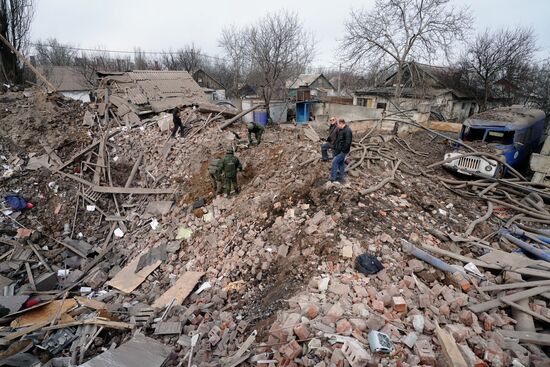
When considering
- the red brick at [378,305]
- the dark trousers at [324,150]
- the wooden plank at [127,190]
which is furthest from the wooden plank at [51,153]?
the red brick at [378,305]

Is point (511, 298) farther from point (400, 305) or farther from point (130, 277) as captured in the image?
point (130, 277)

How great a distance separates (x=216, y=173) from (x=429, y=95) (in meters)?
21.4

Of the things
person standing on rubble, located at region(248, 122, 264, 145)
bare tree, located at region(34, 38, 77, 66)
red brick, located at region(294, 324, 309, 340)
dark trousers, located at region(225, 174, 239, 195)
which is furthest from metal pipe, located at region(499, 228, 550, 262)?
bare tree, located at region(34, 38, 77, 66)

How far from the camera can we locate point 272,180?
296 inches

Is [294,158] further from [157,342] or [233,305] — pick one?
[157,342]

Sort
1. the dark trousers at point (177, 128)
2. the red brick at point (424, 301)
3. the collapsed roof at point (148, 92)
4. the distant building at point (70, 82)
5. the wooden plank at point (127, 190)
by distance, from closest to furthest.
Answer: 1. the red brick at point (424, 301)
2. the wooden plank at point (127, 190)
3. the dark trousers at point (177, 128)
4. the collapsed roof at point (148, 92)
5. the distant building at point (70, 82)

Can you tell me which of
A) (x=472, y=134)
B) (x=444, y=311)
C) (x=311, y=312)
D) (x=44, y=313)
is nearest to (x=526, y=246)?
(x=444, y=311)

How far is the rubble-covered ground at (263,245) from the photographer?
3.59 m

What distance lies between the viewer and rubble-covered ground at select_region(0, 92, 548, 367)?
11.8ft

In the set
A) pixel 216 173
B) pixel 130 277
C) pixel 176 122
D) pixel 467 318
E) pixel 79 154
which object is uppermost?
pixel 176 122

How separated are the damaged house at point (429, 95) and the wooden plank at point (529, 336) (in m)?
19.9

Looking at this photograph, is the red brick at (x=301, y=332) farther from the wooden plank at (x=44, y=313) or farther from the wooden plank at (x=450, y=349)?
the wooden plank at (x=44, y=313)

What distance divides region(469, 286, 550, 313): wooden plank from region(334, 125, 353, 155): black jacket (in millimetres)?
3512

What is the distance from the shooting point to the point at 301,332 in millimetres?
3402
